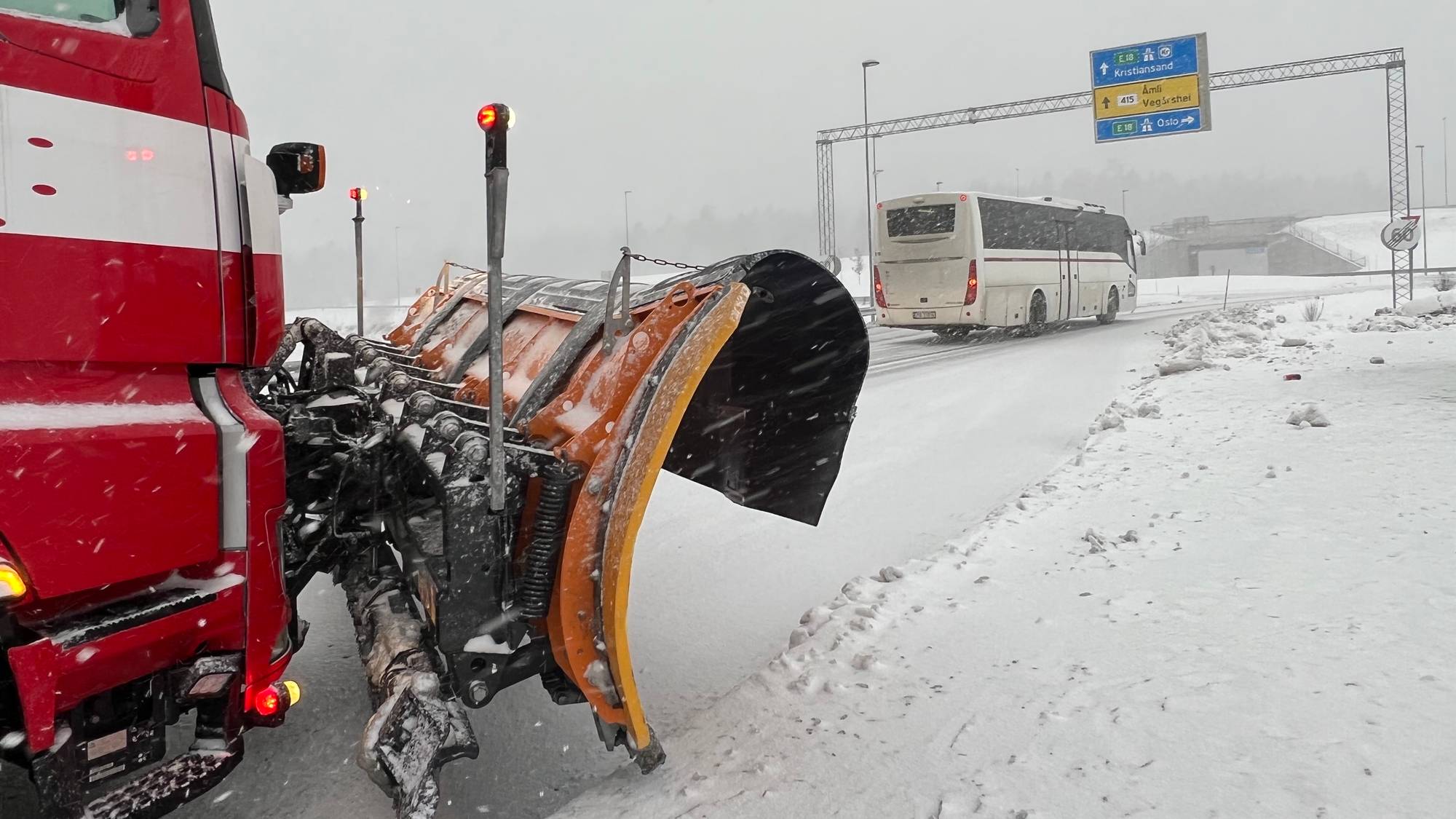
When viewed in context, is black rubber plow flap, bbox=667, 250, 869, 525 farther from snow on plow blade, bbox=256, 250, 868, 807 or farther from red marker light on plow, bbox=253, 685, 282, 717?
red marker light on plow, bbox=253, 685, 282, 717

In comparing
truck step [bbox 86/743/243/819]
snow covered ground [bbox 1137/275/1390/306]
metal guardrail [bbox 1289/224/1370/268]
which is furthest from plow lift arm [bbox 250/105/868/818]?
metal guardrail [bbox 1289/224/1370/268]

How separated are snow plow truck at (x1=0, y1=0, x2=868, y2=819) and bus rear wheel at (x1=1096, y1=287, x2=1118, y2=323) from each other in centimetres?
2211

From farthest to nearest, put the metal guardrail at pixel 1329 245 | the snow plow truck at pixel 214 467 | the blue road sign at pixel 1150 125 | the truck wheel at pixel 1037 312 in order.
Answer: the metal guardrail at pixel 1329 245
the blue road sign at pixel 1150 125
the truck wheel at pixel 1037 312
the snow plow truck at pixel 214 467

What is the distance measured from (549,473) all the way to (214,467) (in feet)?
2.47

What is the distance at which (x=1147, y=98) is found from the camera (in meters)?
23.5

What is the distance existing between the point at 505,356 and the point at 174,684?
228 centimetres

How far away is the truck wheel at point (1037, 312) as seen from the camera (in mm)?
18953

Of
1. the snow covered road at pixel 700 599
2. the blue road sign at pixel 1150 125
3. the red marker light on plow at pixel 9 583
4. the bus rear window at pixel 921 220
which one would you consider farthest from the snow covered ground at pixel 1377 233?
the red marker light on plow at pixel 9 583

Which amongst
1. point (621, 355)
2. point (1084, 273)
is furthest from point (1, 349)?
point (1084, 273)

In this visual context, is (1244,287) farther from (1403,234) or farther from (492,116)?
(492,116)

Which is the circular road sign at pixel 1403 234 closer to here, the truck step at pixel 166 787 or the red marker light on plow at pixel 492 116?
the red marker light on plow at pixel 492 116

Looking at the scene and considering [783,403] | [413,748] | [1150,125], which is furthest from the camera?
[1150,125]

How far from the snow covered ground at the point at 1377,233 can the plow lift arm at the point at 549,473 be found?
77.5 metres

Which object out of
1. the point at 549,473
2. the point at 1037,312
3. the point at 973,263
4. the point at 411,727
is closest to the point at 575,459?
the point at 549,473
